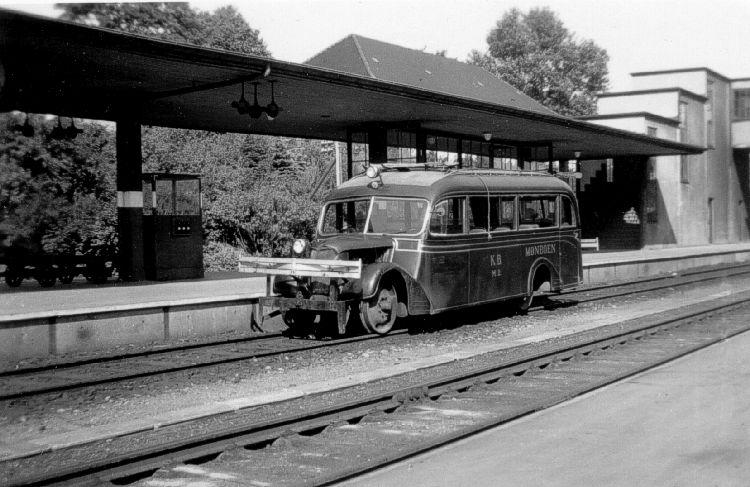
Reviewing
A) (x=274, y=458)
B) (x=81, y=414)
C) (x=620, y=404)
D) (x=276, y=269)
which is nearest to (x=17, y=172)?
(x=276, y=269)

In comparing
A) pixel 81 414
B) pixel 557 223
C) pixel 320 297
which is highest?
pixel 557 223

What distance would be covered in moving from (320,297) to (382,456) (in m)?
6.39

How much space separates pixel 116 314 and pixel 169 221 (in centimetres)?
746

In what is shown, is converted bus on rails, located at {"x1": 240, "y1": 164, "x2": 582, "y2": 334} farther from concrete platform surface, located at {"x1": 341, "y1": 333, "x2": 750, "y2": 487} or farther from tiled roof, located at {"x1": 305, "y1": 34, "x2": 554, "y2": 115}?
tiled roof, located at {"x1": 305, "y1": 34, "x2": 554, "y2": 115}

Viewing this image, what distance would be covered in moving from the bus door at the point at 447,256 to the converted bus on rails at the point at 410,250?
0.02 meters

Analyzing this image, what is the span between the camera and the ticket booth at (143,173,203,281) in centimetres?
1895

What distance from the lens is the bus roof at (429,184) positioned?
1316 centimetres

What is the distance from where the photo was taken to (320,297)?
40.1 feet

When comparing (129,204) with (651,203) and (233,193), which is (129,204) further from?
(651,203)

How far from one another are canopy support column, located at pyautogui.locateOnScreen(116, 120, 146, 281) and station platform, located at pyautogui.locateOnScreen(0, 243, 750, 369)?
0.60m

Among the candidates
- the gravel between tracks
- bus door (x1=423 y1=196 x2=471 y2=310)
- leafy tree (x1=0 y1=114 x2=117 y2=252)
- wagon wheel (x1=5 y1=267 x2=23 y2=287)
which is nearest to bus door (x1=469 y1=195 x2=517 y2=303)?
bus door (x1=423 y1=196 x2=471 y2=310)

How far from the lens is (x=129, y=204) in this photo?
738 inches

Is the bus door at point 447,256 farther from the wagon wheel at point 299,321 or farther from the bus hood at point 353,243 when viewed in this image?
the wagon wheel at point 299,321

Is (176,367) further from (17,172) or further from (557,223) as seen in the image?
(557,223)
